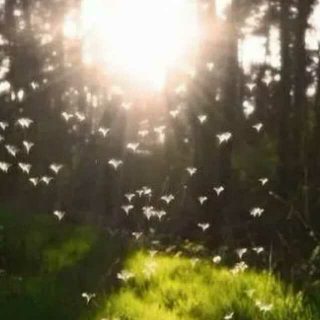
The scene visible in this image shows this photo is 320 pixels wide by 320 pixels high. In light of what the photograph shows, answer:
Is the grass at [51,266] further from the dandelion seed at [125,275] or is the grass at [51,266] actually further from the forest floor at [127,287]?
the dandelion seed at [125,275]

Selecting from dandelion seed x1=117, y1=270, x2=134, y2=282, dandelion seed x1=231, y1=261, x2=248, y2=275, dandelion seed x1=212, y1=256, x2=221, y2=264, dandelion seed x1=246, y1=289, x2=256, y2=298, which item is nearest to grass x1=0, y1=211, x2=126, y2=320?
Result: dandelion seed x1=117, y1=270, x2=134, y2=282

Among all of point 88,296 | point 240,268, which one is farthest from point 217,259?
point 88,296

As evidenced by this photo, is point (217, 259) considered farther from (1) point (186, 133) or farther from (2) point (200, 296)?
(1) point (186, 133)

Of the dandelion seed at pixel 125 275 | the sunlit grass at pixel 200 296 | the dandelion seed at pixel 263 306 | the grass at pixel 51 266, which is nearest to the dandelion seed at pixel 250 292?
the sunlit grass at pixel 200 296

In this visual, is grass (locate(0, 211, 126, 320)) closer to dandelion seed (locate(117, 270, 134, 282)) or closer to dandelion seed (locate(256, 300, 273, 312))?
dandelion seed (locate(117, 270, 134, 282))

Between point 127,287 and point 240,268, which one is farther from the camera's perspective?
point 240,268

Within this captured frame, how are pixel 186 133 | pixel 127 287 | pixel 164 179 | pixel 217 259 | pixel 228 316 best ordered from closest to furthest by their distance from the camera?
pixel 228 316, pixel 127 287, pixel 217 259, pixel 164 179, pixel 186 133

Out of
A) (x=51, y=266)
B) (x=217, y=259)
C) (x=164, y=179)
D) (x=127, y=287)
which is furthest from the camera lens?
(x=164, y=179)

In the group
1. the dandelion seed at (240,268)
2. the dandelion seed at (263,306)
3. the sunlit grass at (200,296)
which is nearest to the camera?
the dandelion seed at (263,306)

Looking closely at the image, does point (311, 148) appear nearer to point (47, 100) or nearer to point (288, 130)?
point (288, 130)
